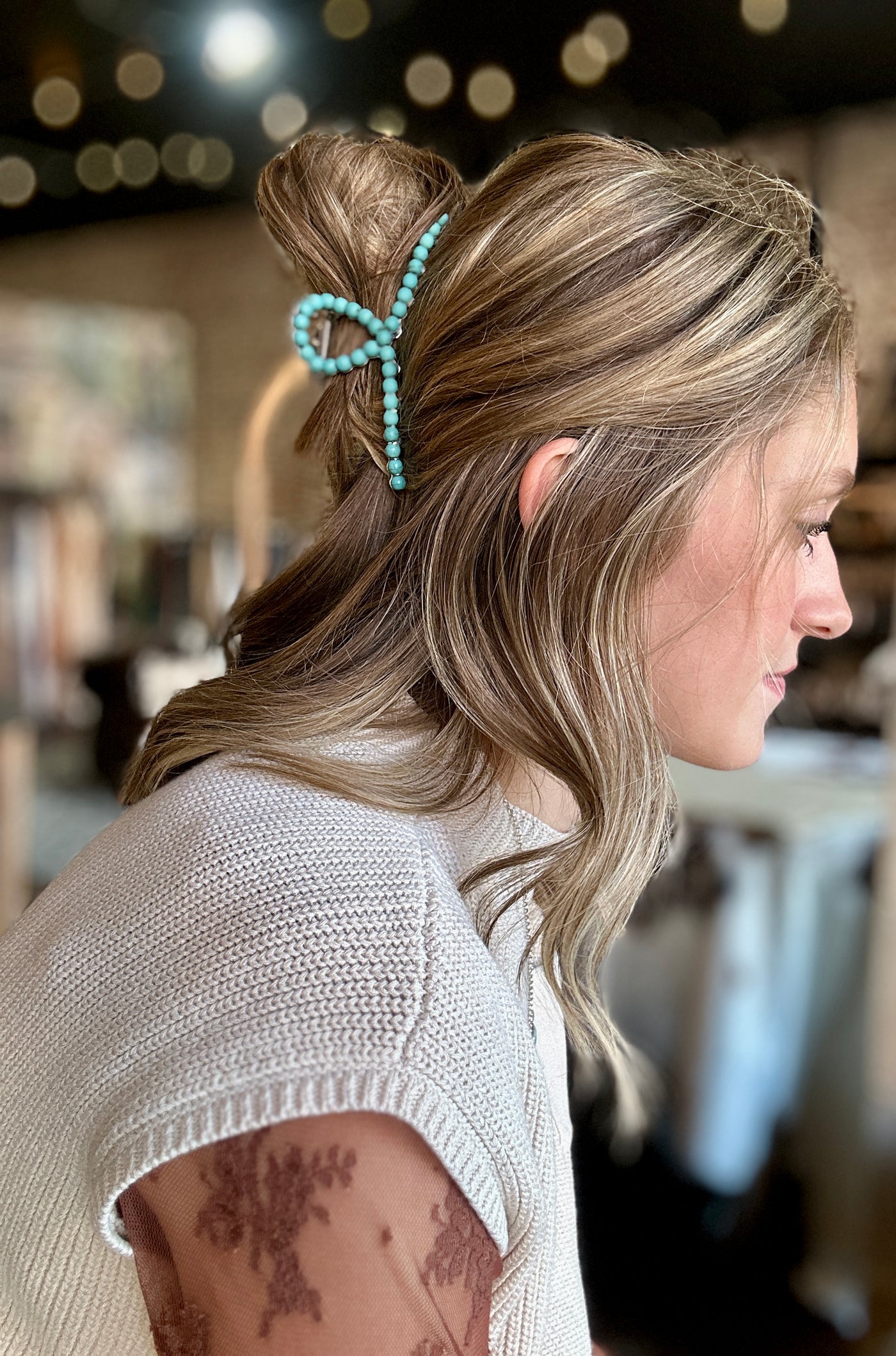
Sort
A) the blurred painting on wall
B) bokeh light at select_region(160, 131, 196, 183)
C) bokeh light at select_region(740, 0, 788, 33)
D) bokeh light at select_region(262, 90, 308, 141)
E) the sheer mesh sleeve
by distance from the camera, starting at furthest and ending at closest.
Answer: the blurred painting on wall
bokeh light at select_region(160, 131, 196, 183)
bokeh light at select_region(262, 90, 308, 141)
bokeh light at select_region(740, 0, 788, 33)
the sheer mesh sleeve

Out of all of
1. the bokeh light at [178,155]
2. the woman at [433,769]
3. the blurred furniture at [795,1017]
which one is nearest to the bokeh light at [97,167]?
the bokeh light at [178,155]

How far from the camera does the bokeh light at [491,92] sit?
3.88 m

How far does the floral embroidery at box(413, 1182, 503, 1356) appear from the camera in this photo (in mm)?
574

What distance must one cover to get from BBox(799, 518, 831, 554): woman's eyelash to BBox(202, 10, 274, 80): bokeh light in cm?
330

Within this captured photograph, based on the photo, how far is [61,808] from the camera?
3.15 meters

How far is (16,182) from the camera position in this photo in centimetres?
575

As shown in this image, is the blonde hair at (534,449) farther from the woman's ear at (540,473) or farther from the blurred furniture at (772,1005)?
the blurred furniture at (772,1005)

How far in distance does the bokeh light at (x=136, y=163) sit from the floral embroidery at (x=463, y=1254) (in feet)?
17.1

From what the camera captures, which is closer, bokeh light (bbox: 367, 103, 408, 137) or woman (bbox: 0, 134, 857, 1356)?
woman (bbox: 0, 134, 857, 1356)

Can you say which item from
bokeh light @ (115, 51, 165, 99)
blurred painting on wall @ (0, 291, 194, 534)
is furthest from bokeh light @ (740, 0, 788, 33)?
blurred painting on wall @ (0, 291, 194, 534)

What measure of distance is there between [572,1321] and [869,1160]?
1837mm

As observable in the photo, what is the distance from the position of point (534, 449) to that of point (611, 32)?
331 centimetres

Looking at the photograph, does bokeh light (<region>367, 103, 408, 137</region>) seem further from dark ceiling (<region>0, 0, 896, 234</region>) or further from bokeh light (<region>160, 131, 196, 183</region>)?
bokeh light (<region>160, 131, 196, 183</region>)

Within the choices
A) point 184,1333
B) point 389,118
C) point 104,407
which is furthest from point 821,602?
point 104,407
